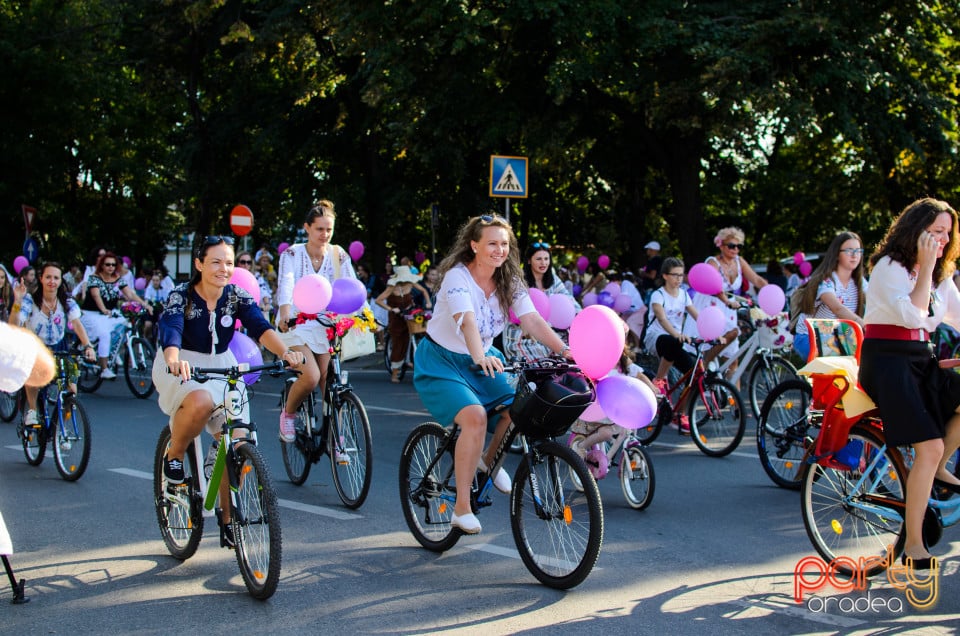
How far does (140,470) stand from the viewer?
8.59 metres

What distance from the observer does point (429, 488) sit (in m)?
5.77

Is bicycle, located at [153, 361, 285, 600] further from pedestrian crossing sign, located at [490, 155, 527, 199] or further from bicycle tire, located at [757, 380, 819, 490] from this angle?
pedestrian crossing sign, located at [490, 155, 527, 199]

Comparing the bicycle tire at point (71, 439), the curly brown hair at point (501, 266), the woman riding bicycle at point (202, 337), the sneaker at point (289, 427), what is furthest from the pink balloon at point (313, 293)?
the bicycle tire at point (71, 439)

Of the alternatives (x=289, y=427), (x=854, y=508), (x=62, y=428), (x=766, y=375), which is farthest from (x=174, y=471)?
(x=766, y=375)

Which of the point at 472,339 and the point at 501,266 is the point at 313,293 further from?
the point at 472,339

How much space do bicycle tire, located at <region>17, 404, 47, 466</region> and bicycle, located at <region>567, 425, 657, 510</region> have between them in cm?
451

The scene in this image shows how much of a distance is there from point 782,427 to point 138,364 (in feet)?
31.1

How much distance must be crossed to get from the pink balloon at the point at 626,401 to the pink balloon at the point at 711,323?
405 centimetres

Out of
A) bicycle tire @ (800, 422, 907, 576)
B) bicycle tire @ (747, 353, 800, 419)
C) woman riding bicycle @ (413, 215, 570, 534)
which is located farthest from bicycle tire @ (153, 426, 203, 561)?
bicycle tire @ (747, 353, 800, 419)

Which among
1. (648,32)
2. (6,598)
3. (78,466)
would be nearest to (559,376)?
(6,598)

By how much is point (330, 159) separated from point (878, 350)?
2373 cm

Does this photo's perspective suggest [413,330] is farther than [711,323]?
Yes

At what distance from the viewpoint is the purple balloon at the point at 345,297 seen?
294 inches

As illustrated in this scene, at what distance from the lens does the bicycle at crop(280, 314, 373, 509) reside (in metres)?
7.02
